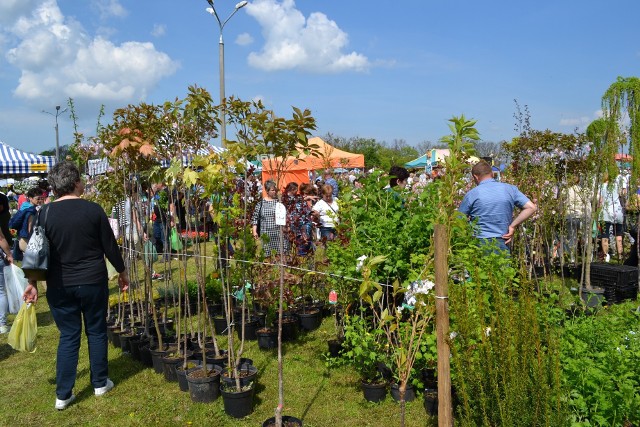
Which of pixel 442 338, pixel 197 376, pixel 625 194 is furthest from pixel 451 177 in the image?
pixel 625 194

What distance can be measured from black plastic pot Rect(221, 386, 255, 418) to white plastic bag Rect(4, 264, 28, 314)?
12.0ft

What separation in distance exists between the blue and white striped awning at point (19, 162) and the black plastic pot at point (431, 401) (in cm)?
1681

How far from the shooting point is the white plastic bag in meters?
5.82

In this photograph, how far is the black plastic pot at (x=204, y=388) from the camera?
150 inches

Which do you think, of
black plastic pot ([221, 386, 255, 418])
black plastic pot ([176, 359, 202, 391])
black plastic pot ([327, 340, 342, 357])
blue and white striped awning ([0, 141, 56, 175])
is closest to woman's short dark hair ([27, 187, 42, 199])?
black plastic pot ([176, 359, 202, 391])

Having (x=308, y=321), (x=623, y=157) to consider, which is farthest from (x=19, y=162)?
(x=623, y=157)

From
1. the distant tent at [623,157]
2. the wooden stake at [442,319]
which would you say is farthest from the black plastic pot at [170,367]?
the distant tent at [623,157]

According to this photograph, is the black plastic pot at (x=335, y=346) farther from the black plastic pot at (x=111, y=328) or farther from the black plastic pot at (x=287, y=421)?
the black plastic pot at (x=111, y=328)

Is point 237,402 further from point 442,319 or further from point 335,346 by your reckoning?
point 442,319

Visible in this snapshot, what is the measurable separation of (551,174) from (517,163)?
5.58ft

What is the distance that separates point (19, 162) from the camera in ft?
55.2

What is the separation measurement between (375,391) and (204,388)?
51.1 inches

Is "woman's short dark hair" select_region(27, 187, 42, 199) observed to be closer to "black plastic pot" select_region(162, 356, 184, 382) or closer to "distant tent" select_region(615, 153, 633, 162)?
"black plastic pot" select_region(162, 356, 184, 382)

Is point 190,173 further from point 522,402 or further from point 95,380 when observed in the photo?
point 522,402
